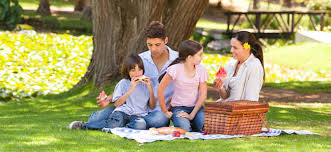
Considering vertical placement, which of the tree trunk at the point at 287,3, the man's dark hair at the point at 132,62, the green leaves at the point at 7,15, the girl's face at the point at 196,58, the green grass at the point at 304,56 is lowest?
the tree trunk at the point at 287,3

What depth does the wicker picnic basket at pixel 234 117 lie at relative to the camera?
5598mm

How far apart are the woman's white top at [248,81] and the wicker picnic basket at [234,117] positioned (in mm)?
246

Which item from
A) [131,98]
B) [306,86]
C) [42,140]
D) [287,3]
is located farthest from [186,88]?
[287,3]

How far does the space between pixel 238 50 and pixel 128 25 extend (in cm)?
441

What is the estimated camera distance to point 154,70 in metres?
6.43

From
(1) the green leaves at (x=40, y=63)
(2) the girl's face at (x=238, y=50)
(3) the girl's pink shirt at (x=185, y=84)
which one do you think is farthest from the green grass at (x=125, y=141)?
(1) the green leaves at (x=40, y=63)

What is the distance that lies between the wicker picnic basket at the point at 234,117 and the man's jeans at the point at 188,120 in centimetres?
15

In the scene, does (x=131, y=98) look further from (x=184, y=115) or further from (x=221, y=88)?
(x=221, y=88)

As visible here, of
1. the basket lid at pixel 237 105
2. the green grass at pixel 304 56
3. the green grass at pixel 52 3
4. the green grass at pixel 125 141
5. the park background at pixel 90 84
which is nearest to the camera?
the green grass at pixel 125 141

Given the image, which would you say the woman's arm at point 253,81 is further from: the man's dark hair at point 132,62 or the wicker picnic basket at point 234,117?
the man's dark hair at point 132,62

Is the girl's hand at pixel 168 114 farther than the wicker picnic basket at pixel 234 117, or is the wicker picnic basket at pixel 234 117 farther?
the girl's hand at pixel 168 114

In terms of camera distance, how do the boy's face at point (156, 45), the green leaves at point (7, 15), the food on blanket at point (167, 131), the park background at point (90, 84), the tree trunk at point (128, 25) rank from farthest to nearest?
the green leaves at point (7, 15) → the tree trunk at point (128, 25) → the boy's face at point (156, 45) → the food on blanket at point (167, 131) → the park background at point (90, 84)

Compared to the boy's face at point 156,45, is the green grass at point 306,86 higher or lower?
lower

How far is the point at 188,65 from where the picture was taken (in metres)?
5.95
